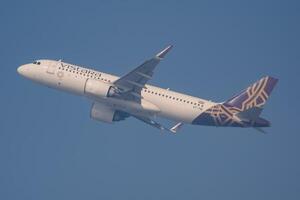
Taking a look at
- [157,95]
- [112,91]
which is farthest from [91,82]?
[157,95]

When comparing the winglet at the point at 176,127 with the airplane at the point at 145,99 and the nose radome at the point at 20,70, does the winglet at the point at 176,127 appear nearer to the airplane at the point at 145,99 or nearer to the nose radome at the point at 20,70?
the airplane at the point at 145,99

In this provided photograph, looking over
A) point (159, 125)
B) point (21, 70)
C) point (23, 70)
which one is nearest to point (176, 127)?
point (159, 125)

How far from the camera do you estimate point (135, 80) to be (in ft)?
257

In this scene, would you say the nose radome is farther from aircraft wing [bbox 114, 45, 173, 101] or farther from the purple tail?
the purple tail

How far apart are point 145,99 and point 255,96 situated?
14187 mm

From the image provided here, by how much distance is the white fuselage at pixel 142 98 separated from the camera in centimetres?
7975

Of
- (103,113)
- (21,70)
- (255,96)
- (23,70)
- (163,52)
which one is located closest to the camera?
(163,52)

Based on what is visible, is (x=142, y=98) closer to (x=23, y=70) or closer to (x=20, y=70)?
(x=23, y=70)

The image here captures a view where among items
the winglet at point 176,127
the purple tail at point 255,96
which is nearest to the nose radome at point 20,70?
the winglet at point 176,127

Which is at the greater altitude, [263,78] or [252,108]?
[263,78]

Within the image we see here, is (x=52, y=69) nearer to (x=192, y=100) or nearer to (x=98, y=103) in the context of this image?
(x=98, y=103)

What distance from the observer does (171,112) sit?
8019cm

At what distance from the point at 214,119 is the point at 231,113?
226cm

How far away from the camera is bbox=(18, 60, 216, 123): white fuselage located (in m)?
79.8
